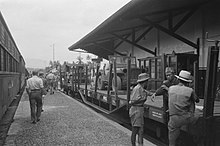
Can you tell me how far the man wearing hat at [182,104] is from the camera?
14.4 feet

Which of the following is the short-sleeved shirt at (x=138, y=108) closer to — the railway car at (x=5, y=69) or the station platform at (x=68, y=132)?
the station platform at (x=68, y=132)

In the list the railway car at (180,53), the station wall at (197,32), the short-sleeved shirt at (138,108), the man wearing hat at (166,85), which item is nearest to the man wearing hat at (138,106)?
the short-sleeved shirt at (138,108)

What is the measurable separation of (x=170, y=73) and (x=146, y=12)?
5.39 metres

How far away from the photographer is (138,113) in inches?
210

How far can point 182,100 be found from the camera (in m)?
4.40

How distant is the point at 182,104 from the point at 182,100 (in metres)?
0.06

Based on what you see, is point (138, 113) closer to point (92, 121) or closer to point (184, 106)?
point (184, 106)

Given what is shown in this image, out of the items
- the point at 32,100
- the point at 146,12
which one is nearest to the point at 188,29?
the point at 146,12

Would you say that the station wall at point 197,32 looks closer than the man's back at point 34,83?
No

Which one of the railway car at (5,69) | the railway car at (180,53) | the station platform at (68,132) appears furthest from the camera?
the railway car at (5,69)

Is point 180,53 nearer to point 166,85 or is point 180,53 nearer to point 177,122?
point 166,85

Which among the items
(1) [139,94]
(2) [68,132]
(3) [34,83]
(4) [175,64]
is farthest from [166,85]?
(3) [34,83]

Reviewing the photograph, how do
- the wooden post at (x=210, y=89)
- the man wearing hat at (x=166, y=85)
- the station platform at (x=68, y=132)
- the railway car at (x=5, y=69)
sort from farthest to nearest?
1. the railway car at (x=5, y=69)
2. the station platform at (x=68, y=132)
3. the man wearing hat at (x=166, y=85)
4. the wooden post at (x=210, y=89)

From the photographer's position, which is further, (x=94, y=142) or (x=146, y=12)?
(x=146, y=12)
